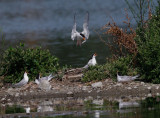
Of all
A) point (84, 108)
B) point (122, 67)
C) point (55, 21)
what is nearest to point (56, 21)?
point (55, 21)

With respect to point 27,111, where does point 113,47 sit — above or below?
above

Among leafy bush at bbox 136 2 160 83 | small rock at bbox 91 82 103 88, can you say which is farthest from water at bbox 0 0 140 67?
small rock at bbox 91 82 103 88

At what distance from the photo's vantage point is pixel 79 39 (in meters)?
18.3

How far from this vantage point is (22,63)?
15312 mm

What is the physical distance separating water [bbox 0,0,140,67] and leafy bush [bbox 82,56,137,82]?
6.36 metres

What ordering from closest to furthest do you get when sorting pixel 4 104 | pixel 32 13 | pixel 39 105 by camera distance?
pixel 39 105 < pixel 4 104 < pixel 32 13

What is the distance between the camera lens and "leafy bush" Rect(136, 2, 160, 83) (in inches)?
537

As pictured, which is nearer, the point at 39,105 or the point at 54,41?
the point at 39,105

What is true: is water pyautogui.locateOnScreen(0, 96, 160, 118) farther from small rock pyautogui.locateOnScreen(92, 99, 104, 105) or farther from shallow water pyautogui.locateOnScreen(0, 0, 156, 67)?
shallow water pyautogui.locateOnScreen(0, 0, 156, 67)

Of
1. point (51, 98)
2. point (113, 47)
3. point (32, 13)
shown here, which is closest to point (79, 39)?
point (113, 47)

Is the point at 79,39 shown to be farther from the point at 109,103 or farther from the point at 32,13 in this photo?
the point at 32,13

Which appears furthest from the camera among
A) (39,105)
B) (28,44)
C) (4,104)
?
(28,44)

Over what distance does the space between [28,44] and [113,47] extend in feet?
33.5

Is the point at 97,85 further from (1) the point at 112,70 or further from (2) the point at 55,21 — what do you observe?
(2) the point at 55,21
